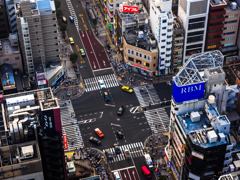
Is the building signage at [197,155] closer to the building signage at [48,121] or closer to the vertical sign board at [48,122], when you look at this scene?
the vertical sign board at [48,122]

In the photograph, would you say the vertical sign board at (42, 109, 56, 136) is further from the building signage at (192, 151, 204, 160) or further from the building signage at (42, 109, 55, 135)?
the building signage at (192, 151, 204, 160)

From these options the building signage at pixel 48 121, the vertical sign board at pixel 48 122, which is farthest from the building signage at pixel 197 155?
the building signage at pixel 48 121

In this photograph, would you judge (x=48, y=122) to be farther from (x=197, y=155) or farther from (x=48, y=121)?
(x=197, y=155)

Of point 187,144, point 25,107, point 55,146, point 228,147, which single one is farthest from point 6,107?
point 228,147

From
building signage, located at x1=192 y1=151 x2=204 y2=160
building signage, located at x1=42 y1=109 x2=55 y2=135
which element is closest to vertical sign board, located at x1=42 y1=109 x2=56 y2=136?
building signage, located at x1=42 y1=109 x2=55 y2=135

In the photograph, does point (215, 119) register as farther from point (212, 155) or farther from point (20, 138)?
point (20, 138)

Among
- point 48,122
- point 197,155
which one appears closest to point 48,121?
point 48,122

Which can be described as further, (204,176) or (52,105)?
(204,176)
